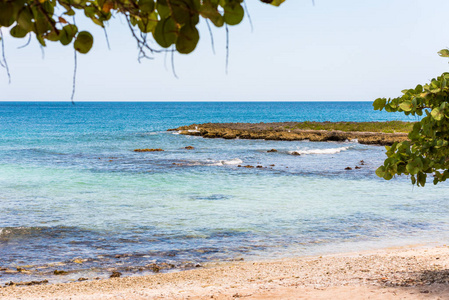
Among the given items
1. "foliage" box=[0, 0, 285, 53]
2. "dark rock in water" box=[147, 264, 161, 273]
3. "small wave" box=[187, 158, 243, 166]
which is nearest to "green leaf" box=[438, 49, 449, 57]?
"foliage" box=[0, 0, 285, 53]

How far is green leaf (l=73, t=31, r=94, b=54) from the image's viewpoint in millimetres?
2541

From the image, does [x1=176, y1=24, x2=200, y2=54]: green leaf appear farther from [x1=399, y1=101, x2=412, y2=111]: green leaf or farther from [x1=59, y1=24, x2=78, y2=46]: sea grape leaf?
[x1=399, y1=101, x2=412, y2=111]: green leaf

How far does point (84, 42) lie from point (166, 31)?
0.66 metres

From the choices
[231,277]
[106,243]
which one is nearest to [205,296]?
[231,277]

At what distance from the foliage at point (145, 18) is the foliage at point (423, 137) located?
5.31 metres

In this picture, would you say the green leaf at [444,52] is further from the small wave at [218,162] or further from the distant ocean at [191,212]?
the small wave at [218,162]

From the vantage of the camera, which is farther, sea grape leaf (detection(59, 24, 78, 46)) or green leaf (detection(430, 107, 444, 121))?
green leaf (detection(430, 107, 444, 121))

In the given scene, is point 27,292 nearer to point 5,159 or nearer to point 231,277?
point 231,277

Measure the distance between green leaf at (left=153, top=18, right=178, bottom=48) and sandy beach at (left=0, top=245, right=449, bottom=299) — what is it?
674 cm

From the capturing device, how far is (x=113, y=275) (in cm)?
1068

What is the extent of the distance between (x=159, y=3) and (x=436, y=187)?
78.6ft

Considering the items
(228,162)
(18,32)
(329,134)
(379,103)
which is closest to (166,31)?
(18,32)

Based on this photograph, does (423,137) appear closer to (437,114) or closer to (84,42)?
(437,114)

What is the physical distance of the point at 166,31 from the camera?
6.93 ft
